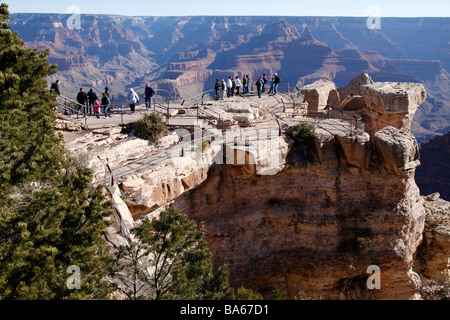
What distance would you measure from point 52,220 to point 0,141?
3.31m

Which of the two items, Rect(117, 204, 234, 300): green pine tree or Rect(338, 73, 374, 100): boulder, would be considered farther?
Rect(338, 73, 374, 100): boulder

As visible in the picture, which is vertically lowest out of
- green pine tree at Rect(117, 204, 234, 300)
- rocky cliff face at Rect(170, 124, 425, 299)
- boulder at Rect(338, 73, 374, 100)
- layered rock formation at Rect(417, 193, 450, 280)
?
layered rock formation at Rect(417, 193, 450, 280)

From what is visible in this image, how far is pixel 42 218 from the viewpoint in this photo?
27.2 ft

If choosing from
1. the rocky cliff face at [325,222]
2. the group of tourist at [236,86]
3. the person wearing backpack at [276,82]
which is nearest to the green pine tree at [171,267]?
the rocky cliff face at [325,222]

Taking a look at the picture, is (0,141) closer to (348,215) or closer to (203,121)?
(203,121)

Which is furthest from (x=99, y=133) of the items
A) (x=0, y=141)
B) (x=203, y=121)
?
(x=0, y=141)

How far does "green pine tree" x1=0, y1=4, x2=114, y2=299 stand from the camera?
296 inches

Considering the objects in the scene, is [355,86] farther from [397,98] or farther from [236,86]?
[236,86]

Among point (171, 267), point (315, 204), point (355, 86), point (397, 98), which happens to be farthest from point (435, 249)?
point (171, 267)

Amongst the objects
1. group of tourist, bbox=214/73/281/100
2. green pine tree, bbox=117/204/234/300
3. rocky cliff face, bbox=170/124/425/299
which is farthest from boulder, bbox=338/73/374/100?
green pine tree, bbox=117/204/234/300

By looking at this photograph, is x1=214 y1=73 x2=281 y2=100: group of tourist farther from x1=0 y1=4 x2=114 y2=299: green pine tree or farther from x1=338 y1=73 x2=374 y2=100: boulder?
x1=0 y1=4 x2=114 y2=299: green pine tree

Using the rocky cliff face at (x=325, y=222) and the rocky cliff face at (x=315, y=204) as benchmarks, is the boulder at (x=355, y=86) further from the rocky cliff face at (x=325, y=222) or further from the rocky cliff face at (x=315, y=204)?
the rocky cliff face at (x=325, y=222)
